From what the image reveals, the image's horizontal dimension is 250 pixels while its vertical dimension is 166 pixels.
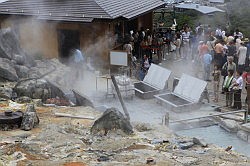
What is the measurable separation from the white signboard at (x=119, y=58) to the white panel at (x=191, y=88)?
2897mm

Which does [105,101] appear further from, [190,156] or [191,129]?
[190,156]

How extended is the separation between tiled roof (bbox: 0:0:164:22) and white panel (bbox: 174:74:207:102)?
15.1 ft

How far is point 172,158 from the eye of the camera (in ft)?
29.9

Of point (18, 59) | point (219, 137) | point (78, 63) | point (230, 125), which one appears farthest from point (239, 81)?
point (18, 59)

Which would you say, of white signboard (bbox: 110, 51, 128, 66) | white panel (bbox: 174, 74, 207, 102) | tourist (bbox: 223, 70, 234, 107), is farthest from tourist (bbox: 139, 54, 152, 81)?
tourist (bbox: 223, 70, 234, 107)

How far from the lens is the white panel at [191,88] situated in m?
14.0

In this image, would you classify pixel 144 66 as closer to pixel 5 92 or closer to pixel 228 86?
pixel 228 86

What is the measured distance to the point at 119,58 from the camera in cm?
1711

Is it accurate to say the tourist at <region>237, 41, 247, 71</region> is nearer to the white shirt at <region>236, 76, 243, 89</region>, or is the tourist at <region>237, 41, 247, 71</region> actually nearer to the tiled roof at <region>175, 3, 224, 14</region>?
the white shirt at <region>236, 76, 243, 89</region>

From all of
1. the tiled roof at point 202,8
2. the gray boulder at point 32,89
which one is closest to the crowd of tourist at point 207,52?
the tiled roof at point 202,8

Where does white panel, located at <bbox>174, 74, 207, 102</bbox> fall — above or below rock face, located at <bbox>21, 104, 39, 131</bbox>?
above

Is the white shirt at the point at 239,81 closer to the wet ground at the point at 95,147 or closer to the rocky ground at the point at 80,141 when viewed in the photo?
the rocky ground at the point at 80,141

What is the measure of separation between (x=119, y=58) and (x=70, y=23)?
10.6 ft

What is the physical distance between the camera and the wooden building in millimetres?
18531
